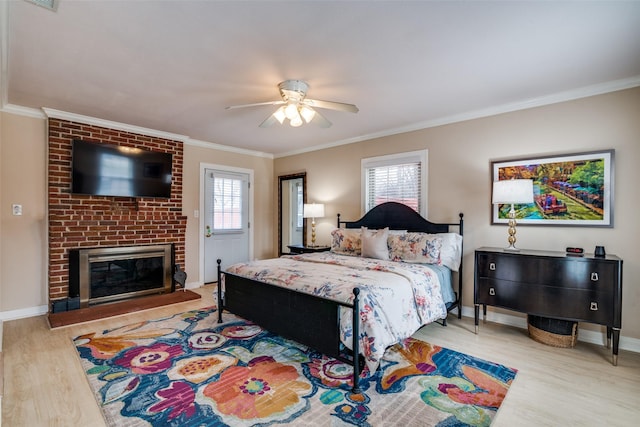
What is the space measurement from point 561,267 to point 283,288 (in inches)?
103

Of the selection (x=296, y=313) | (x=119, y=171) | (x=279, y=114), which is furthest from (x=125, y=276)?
(x=279, y=114)

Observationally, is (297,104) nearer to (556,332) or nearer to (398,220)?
(398,220)

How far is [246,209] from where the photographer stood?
20.4 ft

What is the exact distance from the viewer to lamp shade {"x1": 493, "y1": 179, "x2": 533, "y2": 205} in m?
3.20

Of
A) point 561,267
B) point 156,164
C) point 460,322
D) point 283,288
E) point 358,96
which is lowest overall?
point 460,322

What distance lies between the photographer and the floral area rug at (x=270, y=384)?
200 centimetres

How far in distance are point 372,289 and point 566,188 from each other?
2.48 metres

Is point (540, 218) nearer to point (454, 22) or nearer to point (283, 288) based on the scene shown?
point (454, 22)

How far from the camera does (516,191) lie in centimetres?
322

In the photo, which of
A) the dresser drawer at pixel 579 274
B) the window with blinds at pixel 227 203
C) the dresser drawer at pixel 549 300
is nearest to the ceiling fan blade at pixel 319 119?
the dresser drawer at pixel 549 300

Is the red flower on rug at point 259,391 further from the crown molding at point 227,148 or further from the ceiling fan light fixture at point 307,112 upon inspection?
the crown molding at point 227,148

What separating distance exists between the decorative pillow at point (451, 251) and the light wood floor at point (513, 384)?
725 mm

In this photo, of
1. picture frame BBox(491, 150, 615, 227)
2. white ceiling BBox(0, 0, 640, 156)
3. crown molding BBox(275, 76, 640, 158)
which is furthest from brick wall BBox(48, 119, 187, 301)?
picture frame BBox(491, 150, 615, 227)

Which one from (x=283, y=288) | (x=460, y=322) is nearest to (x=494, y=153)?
(x=460, y=322)
